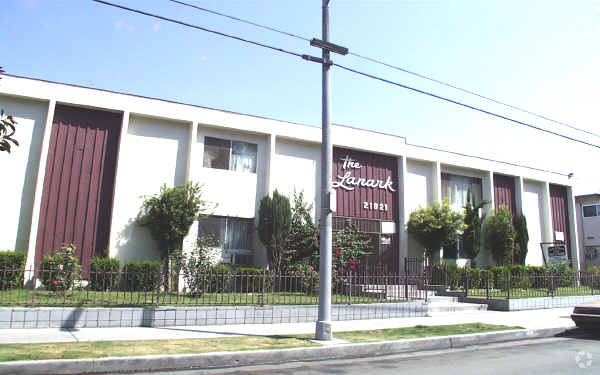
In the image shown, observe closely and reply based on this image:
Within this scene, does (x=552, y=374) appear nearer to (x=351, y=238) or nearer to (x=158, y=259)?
(x=351, y=238)

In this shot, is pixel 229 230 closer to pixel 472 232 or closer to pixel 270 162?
pixel 270 162

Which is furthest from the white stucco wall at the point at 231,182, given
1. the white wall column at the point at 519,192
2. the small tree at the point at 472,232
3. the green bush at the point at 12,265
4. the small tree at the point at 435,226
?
the white wall column at the point at 519,192

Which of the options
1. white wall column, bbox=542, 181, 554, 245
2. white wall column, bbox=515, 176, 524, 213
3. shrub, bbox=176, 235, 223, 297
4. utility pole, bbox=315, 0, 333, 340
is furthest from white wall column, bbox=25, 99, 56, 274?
white wall column, bbox=542, 181, 554, 245

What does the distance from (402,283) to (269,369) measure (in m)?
7.78

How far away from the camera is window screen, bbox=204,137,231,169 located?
17375mm

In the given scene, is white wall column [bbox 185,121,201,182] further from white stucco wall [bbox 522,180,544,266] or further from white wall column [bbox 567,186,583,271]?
white wall column [bbox 567,186,583,271]

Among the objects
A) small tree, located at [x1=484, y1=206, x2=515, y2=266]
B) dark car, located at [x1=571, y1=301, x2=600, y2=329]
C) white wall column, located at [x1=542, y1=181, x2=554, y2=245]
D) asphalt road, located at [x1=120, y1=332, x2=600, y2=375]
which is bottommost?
asphalt road, located at [x1=120, y1=332, x2=600, y2=375]

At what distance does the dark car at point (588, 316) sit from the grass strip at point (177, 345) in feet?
8.83

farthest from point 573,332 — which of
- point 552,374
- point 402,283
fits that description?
point 552,374

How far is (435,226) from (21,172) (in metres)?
15.7

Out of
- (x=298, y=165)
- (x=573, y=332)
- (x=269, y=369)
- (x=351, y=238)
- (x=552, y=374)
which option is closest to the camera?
(x=552, y=374)

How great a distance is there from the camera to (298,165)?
1894 centimetres

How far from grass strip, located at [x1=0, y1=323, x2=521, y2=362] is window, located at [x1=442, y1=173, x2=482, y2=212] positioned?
534 inches

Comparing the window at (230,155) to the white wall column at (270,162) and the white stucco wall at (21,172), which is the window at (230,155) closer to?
the white wall column at (270,162)
